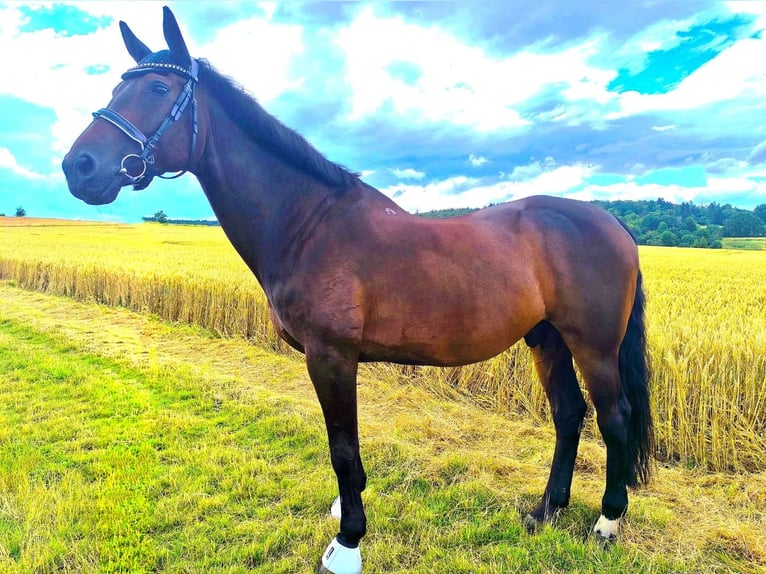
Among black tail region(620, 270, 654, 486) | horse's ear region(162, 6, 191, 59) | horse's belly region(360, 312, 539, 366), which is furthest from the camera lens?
black tail region(620, 270, 654, 486)

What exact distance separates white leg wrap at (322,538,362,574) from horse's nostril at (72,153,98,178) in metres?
2.67

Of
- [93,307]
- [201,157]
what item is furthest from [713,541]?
[93,307]

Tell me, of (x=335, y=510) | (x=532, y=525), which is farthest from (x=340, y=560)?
(x=532, y=525)

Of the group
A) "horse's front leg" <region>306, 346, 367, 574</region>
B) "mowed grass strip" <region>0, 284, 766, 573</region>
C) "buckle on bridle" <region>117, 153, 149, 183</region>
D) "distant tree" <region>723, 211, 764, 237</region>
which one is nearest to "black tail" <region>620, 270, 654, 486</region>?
"mowed grass strip" <region>0, 284, 766, 573</region>

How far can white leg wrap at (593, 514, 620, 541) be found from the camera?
9.87 feet

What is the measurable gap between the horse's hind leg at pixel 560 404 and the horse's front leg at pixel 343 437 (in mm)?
1396

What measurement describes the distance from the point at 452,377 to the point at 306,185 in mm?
3989

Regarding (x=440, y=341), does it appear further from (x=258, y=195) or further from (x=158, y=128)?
(x=158, y=128)

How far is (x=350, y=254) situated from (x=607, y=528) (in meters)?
2.66

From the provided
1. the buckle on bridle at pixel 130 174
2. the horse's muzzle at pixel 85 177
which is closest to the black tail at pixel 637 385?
the buckle on bridle at pixel 130 174

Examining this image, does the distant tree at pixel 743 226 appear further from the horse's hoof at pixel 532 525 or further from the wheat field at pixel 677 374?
the horse's hoof at pixel 532 525

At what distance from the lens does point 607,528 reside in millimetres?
3025

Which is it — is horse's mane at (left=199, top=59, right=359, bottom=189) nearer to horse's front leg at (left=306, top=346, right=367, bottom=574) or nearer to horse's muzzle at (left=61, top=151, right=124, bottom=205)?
horse's muzzle at (left=61, top=151, right=124, bottom=205)

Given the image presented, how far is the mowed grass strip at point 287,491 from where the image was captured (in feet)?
9.25
